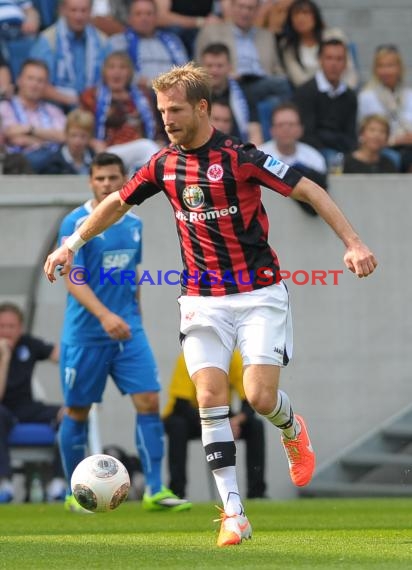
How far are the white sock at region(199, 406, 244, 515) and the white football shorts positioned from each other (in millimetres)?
239

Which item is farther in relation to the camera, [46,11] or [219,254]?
[46,11]

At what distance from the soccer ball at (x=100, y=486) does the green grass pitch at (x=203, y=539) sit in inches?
7.2

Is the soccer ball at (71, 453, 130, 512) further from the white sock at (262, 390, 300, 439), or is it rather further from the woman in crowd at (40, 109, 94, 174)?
the woman in crowd at (40, 109, 94, 174)

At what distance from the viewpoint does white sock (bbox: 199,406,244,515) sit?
23.3 feet

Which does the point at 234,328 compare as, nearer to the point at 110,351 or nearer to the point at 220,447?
the point at 220,447

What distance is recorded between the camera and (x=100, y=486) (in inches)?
317

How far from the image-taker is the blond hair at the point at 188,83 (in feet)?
23.3

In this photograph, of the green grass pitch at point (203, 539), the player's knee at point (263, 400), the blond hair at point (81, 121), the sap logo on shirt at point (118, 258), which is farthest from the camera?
the blond hair at point (81, 121)

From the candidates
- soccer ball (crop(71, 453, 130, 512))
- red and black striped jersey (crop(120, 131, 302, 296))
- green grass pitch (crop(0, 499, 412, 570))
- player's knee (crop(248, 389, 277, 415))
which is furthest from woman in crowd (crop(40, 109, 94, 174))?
player's knee (crop(248, 389, 277, 415))

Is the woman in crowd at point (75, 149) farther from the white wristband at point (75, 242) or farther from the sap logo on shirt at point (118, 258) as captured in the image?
the white wristband at point (75, 242)

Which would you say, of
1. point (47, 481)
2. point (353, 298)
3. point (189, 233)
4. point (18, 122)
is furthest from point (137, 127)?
point (189, 233)

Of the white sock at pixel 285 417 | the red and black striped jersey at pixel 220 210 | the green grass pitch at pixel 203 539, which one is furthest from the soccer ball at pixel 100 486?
the red and black striped jersey at pixel 220 210

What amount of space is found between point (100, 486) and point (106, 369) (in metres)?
2.31

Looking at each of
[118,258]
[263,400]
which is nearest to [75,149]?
[118,258]
